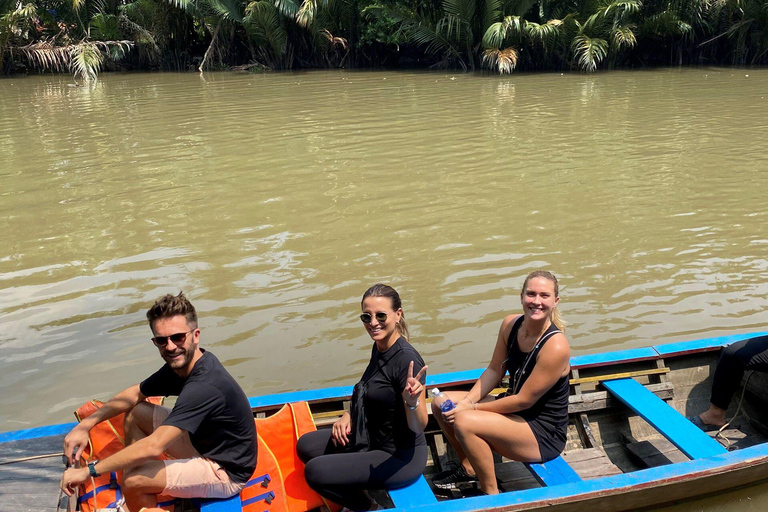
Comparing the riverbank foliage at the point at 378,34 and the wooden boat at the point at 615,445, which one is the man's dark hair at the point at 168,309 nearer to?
the wooden boat at the point at 615,445

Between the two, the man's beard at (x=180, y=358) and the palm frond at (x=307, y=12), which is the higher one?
the palm frond at (x=307, y=12)

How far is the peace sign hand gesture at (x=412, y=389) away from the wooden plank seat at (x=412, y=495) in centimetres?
61

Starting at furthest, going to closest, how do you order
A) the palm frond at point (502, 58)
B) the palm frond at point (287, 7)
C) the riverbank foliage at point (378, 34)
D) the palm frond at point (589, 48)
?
the palm frond at point (287, 7) < the riverbank foliage at point (378, 34) < the palm frond at point (502, 58) < the palm frond at point (589, 48)

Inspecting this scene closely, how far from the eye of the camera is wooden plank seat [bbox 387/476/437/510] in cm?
408

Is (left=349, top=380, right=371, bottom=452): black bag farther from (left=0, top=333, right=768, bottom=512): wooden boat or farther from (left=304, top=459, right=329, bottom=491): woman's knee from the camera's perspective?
(left=0, top=333, right=768, bottom=512): wooden boat

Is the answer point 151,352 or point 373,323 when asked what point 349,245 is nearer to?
point 151,352

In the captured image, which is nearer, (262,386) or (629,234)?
(262,386)

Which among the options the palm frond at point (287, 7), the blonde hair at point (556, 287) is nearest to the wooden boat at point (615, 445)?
the blonde hair at point (556, 287)

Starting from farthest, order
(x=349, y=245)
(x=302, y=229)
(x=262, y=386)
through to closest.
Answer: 1. (x=302, y=229)
2. (x=349, y=245)
3. (x=262, y=386)

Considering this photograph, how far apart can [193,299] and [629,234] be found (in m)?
5.20

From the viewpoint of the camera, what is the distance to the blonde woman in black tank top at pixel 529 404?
4.17 meters

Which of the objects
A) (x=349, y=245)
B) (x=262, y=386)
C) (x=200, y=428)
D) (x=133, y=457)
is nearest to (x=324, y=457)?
(x=200, y=428)

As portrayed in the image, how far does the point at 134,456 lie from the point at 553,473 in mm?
2305

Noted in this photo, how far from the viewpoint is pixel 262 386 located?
21.1 ft
